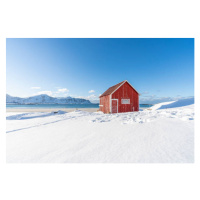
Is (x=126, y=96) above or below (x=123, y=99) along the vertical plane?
above

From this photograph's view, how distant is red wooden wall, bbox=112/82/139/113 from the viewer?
13.0 meters

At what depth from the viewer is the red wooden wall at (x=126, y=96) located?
12988 mm

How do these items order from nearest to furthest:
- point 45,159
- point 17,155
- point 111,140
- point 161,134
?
point 45,159
point 17,155
point 111,140
point 161,134

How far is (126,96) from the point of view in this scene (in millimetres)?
13258

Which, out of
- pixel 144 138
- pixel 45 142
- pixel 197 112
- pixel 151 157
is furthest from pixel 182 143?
pixel 45 142

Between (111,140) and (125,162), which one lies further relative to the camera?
(111,140)

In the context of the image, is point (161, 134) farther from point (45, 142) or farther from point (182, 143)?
point (45, 142)

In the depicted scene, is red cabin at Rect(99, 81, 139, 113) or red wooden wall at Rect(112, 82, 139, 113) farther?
red wooden wall at Rect(112, 82, 139, 113)

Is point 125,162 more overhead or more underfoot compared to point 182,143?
more underfoot

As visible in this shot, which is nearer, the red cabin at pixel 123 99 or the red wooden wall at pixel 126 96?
the red cabin at pixel 123 99

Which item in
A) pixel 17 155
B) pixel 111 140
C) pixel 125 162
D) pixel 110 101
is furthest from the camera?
pixel 110 101

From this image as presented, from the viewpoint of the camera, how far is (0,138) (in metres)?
3.79

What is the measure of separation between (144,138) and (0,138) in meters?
5.96
